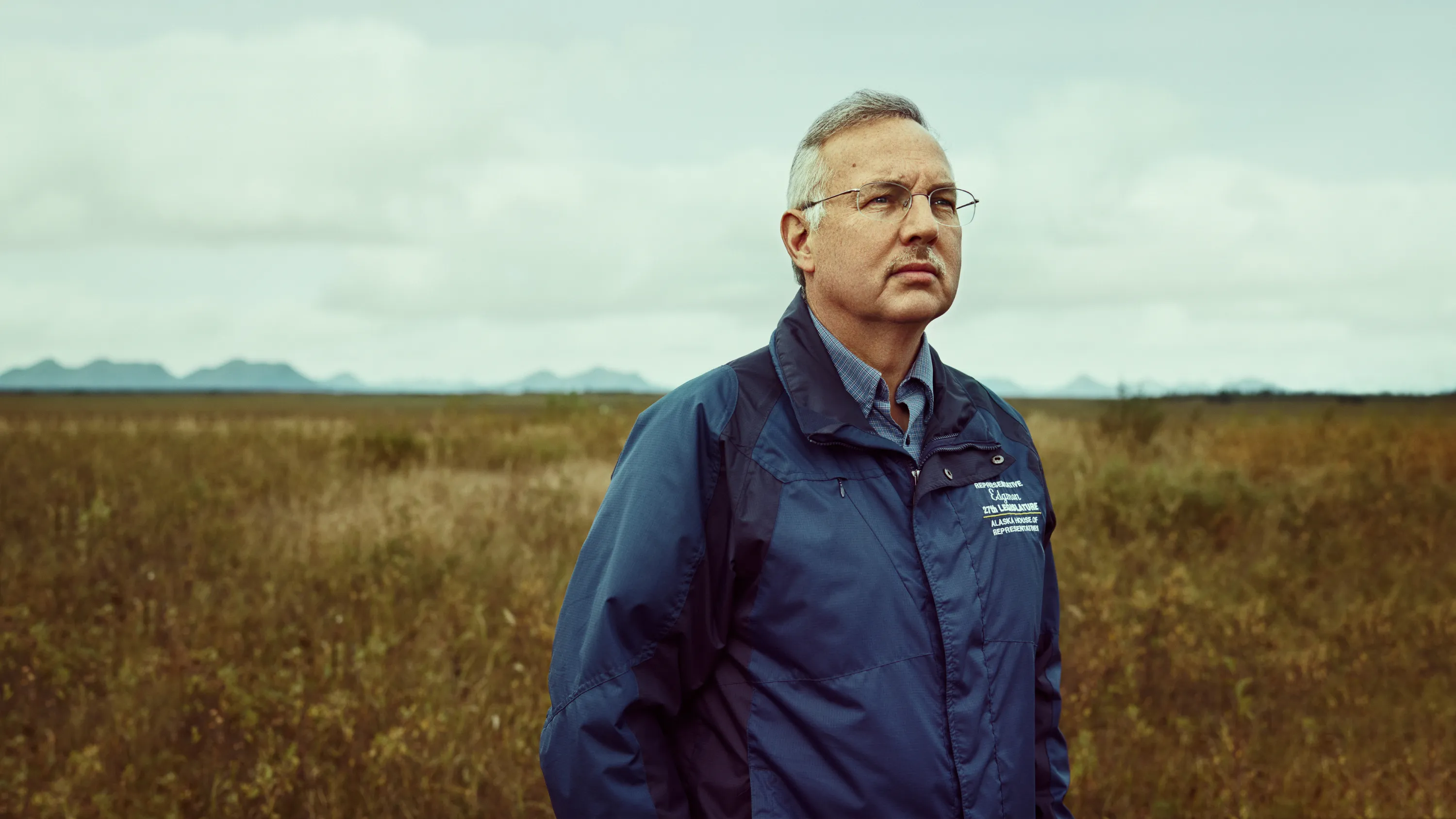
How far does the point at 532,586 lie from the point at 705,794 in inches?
177

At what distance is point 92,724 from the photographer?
4676mm

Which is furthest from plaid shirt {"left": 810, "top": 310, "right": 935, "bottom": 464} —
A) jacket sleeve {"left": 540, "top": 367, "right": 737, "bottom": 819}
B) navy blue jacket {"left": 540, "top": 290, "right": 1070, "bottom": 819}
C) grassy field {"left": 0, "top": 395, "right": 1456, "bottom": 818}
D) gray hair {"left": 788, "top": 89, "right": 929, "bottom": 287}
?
grassy field {"left": 0, "top": 395, "right": 1456, "bottom": 818}

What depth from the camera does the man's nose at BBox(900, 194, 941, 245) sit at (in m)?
1.99

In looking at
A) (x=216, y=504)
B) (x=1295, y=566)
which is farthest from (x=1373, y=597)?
(x=216, y=504)

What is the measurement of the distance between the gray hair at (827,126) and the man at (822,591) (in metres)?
0.02

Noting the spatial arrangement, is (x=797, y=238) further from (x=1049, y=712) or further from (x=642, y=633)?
(x=1049, y=712)

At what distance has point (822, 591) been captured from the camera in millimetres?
1769

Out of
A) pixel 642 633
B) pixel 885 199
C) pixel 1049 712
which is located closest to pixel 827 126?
pixel 885 199

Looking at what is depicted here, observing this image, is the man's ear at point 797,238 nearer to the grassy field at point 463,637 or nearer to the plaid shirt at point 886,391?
the plaid shirt at point 886,391

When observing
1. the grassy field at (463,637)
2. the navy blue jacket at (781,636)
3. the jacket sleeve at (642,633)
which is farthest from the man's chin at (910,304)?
the grassy field at (463,637)

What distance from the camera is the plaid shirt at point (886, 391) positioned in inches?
82.1

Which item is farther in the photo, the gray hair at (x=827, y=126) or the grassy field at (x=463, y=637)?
the grassy field at (x=463, y=637)

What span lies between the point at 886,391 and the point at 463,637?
13.5 ft

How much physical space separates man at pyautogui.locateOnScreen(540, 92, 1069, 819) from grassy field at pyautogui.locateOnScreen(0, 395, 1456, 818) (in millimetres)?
2506
